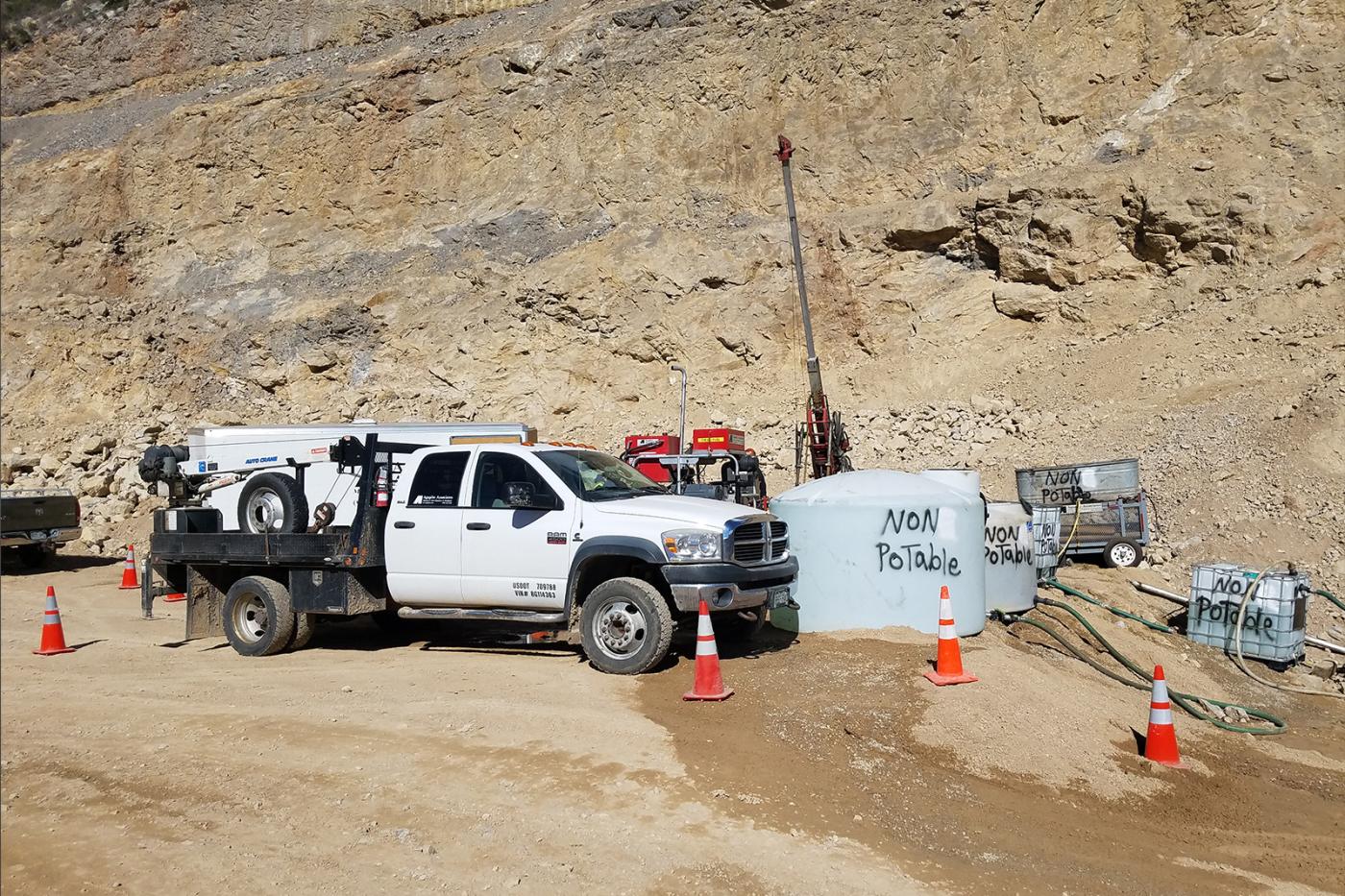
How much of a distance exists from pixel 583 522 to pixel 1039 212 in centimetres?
2169

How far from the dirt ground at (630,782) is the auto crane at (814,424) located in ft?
49.2

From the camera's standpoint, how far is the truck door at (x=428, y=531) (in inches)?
357

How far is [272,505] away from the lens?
9.87m

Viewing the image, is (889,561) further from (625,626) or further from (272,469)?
(272,469)

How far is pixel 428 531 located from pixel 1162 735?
627 centimetres

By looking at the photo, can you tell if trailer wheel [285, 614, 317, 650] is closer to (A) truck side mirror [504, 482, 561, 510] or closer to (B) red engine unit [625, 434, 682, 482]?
(A) truck side mirror [504, 482, 561, 510]

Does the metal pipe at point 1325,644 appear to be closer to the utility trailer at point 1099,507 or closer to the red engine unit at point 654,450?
the utility trailer at point 1099,507

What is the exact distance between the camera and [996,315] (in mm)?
26672

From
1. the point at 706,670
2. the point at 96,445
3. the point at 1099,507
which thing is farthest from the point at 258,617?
the point at 96,445

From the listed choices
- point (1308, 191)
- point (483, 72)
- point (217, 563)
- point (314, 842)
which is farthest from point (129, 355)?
point (1308, 191)

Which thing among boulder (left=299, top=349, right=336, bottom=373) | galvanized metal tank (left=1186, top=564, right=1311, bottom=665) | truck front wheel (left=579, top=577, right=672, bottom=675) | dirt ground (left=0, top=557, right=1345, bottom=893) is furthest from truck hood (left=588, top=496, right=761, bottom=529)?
boulder (left=299, top=349, right=336, bottom=373)

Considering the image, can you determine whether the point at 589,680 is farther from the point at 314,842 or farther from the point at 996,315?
the point at 996,315

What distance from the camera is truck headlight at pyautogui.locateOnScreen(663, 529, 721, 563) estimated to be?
816 cm

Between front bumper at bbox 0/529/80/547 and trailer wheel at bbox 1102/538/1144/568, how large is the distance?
60.6ft
